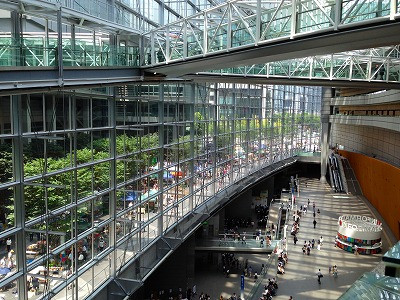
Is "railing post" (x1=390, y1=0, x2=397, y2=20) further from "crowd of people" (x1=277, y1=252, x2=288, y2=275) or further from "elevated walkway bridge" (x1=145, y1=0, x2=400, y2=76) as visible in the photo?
"crowd of people" (x1=277, y1=252, x2=288, y2=275)

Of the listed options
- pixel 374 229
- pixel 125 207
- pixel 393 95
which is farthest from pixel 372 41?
pixel 393 95

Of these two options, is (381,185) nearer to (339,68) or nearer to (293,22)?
(339,68)

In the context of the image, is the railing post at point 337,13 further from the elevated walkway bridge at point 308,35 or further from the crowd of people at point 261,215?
the crowd of people at point 261,215

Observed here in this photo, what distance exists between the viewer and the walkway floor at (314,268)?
19531 mm

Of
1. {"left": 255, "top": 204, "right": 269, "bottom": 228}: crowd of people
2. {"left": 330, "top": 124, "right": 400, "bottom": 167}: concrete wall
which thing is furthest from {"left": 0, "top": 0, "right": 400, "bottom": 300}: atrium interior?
{"left": 255, "top": 204, "right": 269, "bottom": 228}: crowd of people

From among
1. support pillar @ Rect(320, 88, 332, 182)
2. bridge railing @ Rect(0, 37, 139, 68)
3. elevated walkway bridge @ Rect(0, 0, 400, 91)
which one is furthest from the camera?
support pillar @ Rect(320, 88, 332, 182)

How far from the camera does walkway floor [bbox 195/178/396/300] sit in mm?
19531

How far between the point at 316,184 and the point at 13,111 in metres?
38.7

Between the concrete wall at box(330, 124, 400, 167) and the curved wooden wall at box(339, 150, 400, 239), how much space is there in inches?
34.1

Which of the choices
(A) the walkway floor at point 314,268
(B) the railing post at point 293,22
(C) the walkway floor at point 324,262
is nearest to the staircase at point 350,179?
(C) the walkway floor at point 324,262

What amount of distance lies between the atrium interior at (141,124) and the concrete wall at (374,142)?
1.40 ft

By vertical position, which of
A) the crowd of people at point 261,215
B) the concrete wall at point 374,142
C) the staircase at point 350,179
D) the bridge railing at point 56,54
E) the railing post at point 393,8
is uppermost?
the railing post at point 393,8

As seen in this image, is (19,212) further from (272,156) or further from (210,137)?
(272,156)

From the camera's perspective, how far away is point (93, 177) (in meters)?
13.9
